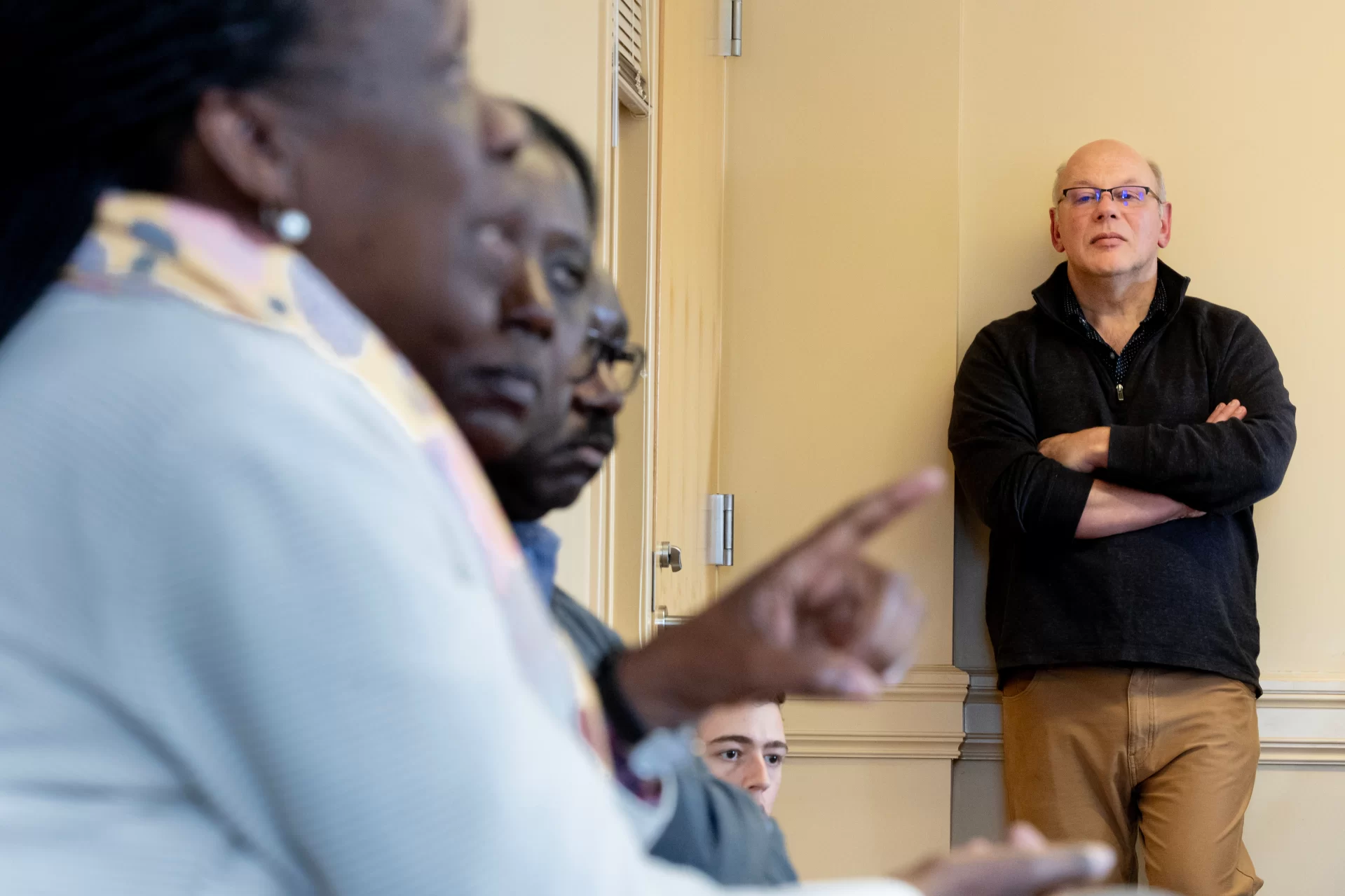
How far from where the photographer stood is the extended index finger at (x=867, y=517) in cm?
56

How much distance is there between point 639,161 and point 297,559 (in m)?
2.16

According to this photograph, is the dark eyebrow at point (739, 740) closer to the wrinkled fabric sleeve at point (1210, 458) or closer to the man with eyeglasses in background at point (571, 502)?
the man with eyeglasses in background at point (571, 502)

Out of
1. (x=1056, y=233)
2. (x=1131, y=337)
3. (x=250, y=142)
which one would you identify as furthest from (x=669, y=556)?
(x=250, y=142)

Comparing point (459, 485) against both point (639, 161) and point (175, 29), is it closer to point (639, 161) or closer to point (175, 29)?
point (175, 29)

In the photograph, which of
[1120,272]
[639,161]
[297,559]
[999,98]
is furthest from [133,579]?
[999,98]

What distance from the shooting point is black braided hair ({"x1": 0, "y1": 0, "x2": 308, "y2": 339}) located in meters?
→ 0.53

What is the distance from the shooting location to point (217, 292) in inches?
19.9

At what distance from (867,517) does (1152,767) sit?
269cm

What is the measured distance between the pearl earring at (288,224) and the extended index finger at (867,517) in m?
0.24

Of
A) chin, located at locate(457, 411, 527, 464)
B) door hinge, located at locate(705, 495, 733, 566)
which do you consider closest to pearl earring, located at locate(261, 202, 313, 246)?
chin, located at locate(457, 411, 527, 464)

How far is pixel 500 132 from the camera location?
61cm

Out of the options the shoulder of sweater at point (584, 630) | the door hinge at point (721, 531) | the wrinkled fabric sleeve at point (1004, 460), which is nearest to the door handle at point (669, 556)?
the door hinge at point (721, 531)

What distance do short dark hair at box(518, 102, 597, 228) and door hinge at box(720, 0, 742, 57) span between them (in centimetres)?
285

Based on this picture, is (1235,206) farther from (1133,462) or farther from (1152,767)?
(1152,767)
